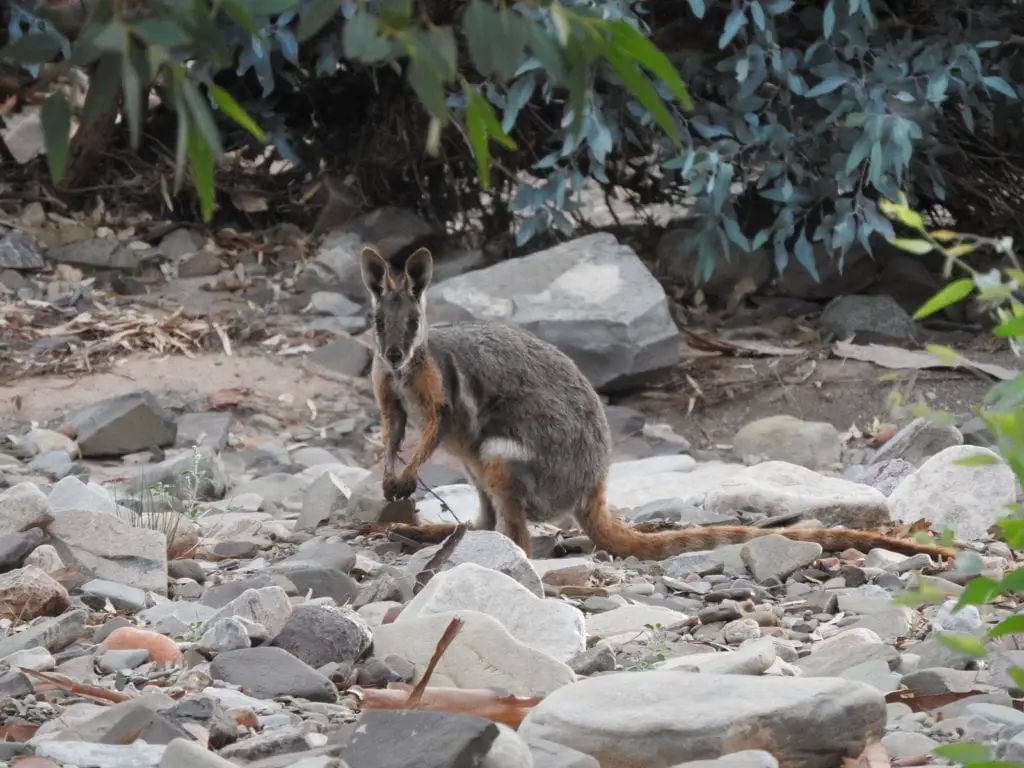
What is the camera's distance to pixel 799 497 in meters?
6.29

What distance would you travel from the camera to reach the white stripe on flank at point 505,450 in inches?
237

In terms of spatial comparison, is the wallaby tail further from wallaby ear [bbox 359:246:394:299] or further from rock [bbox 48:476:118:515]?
rock [bbox 48:476:118:515]

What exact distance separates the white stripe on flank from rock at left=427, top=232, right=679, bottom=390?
2.97 metres

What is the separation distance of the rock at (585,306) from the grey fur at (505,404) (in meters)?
2.67

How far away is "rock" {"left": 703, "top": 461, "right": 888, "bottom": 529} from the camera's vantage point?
6.08 meters

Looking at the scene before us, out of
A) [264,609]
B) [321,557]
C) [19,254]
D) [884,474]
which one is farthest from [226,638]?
[19,254]

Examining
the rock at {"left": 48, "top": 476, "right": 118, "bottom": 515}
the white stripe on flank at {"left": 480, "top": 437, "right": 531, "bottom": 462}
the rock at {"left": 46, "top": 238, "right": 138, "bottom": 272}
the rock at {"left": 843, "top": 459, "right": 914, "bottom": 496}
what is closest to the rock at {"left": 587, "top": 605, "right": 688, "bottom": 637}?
the white stripe on flank at {"left": 480, "top": 437, "right": 531, "bottom": 462}

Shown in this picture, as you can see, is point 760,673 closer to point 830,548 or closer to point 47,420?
point 830,548

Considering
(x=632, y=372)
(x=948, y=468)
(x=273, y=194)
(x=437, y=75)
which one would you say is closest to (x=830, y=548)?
(x=948, y=468)

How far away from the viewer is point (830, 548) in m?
5.58

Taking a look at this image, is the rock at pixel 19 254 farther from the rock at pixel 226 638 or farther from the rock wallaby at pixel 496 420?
the rock at pixel 226 638

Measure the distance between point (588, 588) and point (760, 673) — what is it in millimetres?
1459

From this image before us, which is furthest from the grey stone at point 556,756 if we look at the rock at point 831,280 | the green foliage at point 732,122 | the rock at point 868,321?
the rock at point 831,280

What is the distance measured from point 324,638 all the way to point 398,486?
2131 mm
